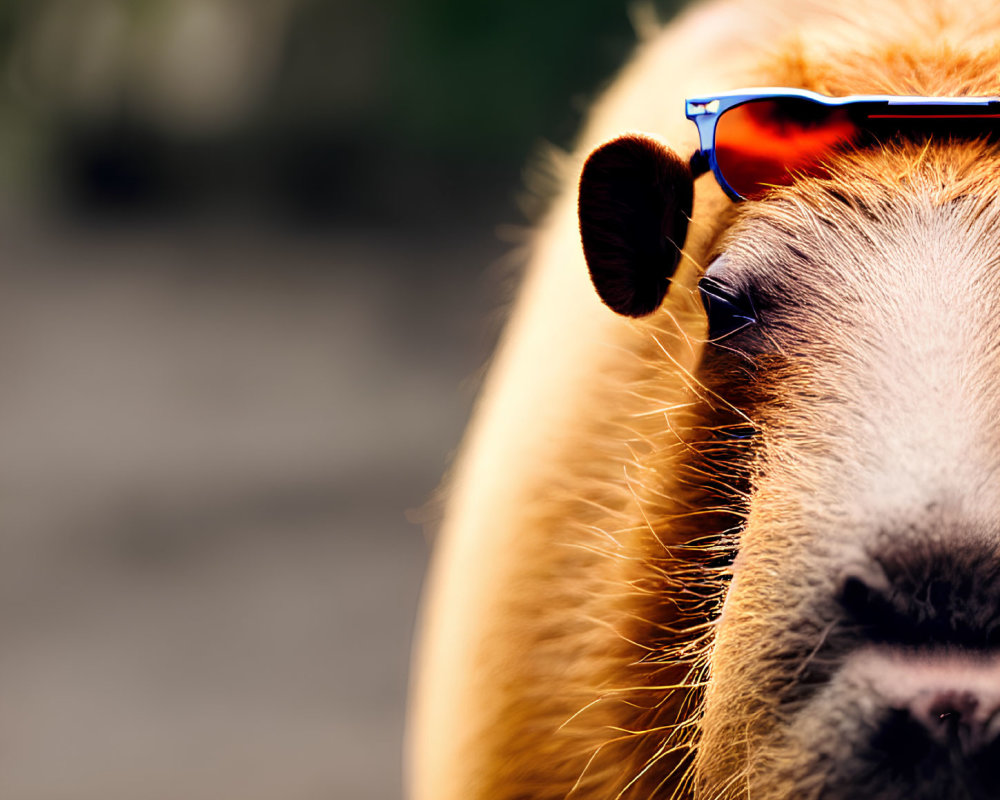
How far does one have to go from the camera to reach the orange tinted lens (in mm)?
1028

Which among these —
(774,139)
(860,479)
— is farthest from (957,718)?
(774,139)

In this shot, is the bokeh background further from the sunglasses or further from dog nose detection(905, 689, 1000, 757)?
dog nose detection(905, 689, 1000, 757)

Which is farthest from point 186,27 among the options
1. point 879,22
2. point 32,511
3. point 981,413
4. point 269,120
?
point 981,413

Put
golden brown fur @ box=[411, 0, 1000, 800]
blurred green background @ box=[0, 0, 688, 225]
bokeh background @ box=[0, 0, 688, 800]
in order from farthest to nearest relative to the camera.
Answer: blurred green background @ box=[0, 0, 688, 225] → bokeh background @ box=[0, 0, 688, 800] → golden brown fur @ box=[411, 0, 1000, 800]

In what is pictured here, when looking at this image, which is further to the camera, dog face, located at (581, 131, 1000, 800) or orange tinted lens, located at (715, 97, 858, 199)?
orange tinted lens, located at (715, 97, 858, 199)

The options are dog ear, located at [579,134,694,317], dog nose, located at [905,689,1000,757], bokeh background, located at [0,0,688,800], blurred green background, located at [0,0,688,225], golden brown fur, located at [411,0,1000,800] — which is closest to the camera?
dog nose, located at [905,689,1000,757]

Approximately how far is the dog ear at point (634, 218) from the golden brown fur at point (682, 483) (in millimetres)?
52

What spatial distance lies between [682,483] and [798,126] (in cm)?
36

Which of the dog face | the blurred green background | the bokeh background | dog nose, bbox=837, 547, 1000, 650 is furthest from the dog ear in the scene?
the blurred green background

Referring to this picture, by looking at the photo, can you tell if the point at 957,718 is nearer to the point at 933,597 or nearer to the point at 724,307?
the point at 933,597

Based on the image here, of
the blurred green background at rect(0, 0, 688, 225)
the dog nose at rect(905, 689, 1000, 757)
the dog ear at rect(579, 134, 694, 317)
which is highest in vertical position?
the blurred green background at rect(0, 0, 688, 225)

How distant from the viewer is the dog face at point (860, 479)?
2.74ft

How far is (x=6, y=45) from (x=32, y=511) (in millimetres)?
3127

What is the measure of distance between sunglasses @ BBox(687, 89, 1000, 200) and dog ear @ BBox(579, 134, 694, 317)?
46 millimetres
